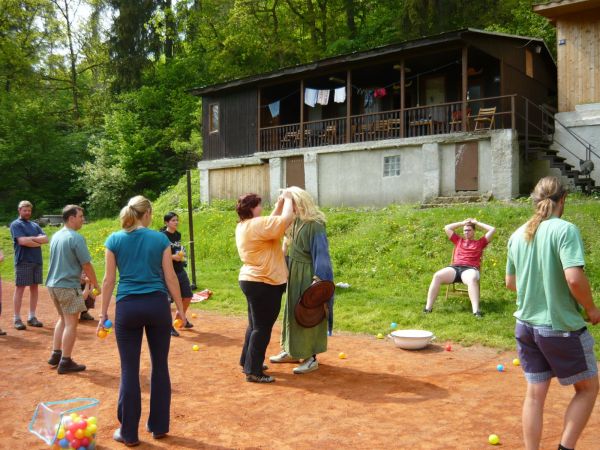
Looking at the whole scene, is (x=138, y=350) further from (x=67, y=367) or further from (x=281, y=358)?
(x=281, y=358)

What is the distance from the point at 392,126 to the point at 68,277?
1477 cm

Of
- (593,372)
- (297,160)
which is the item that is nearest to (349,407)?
(593,372)

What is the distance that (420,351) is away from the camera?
700cm

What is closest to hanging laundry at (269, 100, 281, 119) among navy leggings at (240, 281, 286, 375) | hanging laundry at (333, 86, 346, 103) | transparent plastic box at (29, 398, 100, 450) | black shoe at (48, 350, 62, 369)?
hanging laundry at (333, 86, 346, 103)

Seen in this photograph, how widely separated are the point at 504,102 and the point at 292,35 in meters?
19.0

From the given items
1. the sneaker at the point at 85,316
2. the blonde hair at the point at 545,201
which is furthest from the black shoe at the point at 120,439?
the sneaker at the point at 85,316

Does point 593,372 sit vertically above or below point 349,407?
above

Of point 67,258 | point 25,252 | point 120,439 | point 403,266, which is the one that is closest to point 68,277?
point 67,258

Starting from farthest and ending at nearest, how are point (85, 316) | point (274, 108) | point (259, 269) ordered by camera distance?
point (274, 108), point (85, 316), point (259, 269)

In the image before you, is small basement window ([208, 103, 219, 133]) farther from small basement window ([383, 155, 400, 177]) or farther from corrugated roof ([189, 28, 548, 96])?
small basement window ([383, 155, 400, 177])

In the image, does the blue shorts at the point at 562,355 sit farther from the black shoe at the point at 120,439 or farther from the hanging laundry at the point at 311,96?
the hanging laundry at the point at 311,96

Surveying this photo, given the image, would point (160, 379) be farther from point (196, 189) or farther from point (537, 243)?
point (196, 189)

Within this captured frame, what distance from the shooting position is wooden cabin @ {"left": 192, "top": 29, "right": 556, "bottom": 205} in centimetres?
1697

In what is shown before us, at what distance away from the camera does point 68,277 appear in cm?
614
